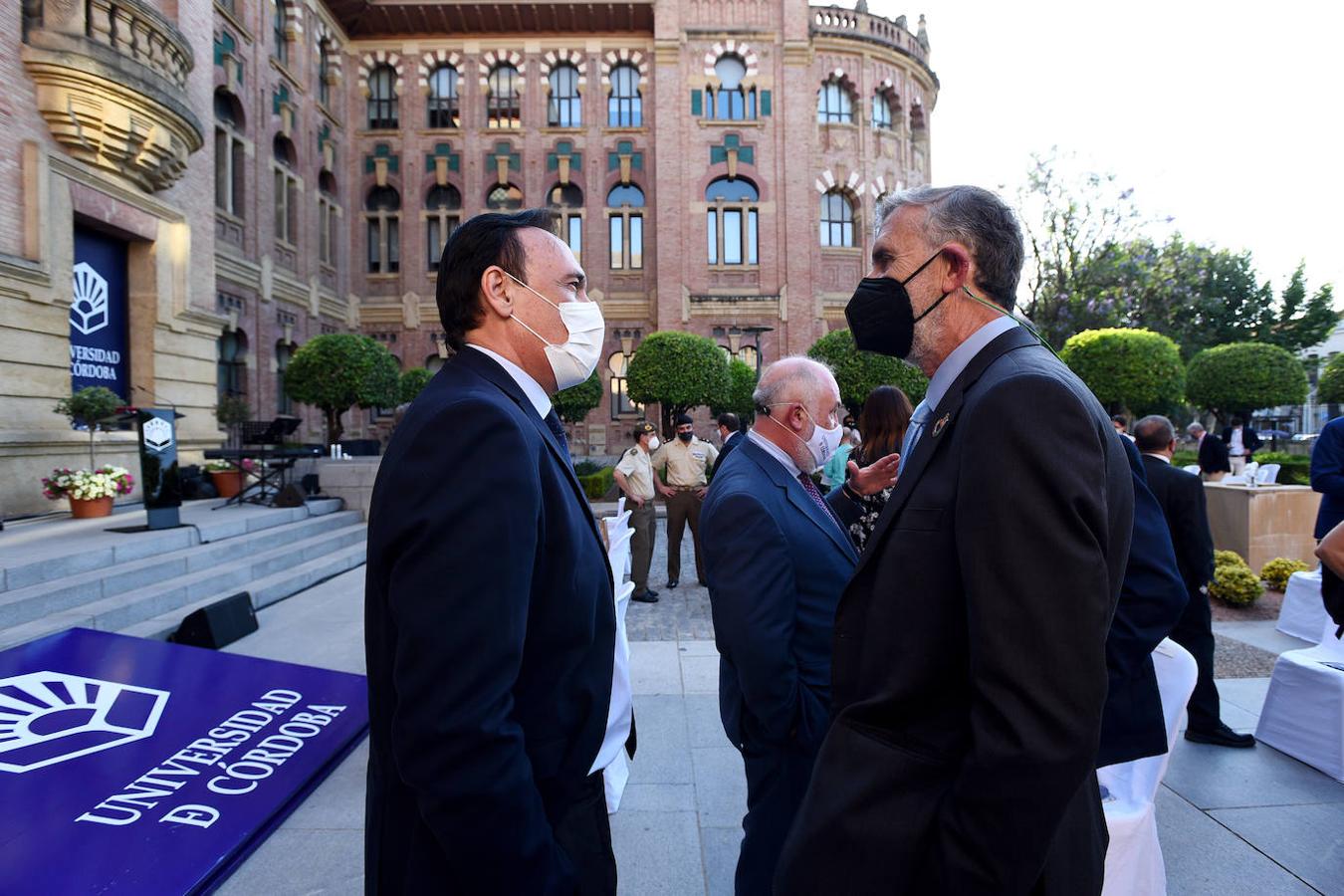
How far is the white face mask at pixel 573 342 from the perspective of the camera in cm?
189

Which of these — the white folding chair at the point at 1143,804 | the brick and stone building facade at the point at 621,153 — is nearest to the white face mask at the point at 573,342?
the white folding chair at the point at 1143,804

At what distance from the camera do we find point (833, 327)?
27.2 metres

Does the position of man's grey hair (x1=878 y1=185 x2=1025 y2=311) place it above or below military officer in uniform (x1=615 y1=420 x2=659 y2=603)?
above

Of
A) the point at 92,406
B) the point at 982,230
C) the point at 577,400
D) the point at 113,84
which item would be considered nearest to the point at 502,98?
the point at 577,400

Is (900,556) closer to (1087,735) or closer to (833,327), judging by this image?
(1087,735)

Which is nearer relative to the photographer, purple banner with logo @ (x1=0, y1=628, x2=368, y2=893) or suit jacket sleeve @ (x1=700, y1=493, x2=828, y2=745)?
suit jacket sleeve @ (x1=700, y1=493, x2=828, y2=745)

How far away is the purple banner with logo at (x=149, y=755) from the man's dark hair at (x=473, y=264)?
2.59m

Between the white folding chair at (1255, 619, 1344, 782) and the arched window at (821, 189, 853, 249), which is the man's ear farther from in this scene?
the arched window at (821, 189, 853, 249)

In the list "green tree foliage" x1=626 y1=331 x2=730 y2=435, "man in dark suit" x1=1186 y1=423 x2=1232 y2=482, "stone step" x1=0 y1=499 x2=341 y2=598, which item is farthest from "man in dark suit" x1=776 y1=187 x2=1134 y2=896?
"green tree foliage" x1=626 y1=331 x2=730 y2=435

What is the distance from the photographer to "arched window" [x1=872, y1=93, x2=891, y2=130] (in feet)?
93.7

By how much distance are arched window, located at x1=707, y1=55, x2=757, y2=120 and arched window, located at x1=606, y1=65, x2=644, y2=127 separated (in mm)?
2806

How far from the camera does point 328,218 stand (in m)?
25.0

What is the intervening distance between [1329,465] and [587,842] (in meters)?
6.49

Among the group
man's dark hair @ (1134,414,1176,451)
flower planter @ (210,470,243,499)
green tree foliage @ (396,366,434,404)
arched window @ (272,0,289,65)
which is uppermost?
arched window @ (272,0,289,65)
